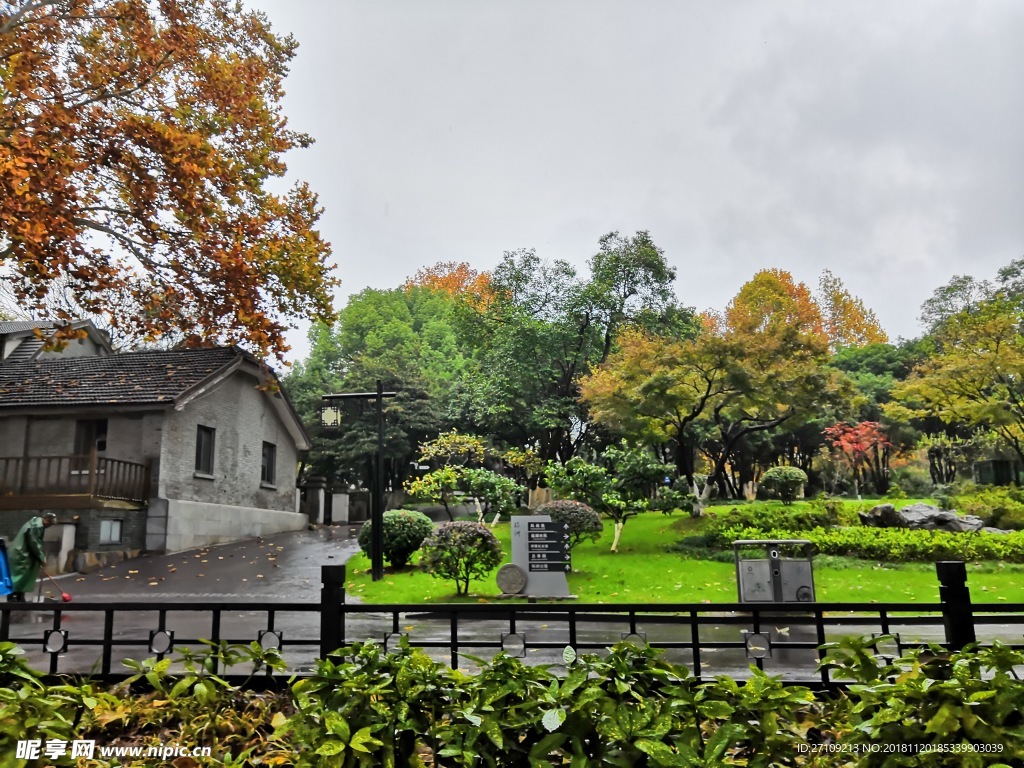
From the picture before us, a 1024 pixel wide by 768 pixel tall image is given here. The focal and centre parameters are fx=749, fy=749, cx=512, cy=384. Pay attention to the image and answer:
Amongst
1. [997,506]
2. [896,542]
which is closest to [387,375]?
[896,542]

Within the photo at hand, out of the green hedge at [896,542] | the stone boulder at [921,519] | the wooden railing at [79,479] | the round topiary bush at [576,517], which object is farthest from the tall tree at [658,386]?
the wooden railing at [79,479]

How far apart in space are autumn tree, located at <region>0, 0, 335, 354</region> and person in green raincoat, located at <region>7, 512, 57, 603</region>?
8.64 feet

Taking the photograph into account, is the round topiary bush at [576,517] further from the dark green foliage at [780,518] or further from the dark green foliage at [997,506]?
the dark green foliage at [997,506]

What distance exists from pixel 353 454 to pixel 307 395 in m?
2.96

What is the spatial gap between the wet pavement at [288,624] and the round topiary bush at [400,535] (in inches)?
49.5

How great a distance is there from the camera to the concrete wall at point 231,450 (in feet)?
54.4

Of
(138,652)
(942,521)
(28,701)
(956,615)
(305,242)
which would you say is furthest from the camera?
(942,521)

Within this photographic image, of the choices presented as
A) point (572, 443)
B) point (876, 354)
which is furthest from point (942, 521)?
point (876, 354)

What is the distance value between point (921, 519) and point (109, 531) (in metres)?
16.4

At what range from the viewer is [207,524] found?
1719 cm

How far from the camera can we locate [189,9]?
10211 mm

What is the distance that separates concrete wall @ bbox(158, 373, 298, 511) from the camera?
54.4 feet

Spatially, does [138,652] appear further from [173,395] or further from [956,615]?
[173,395]

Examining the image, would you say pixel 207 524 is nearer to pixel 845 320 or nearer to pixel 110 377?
pixel 110 377
